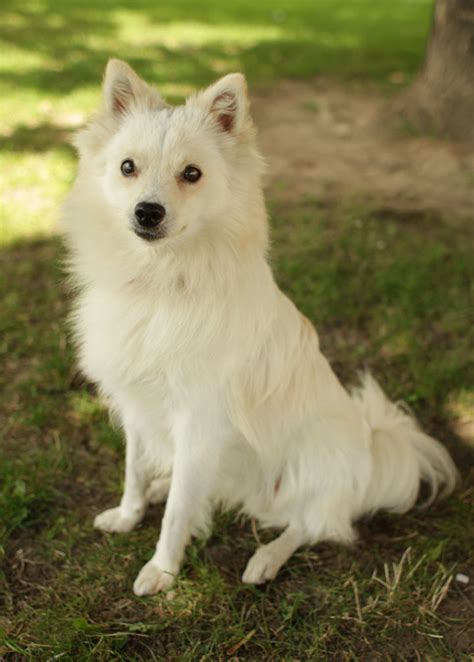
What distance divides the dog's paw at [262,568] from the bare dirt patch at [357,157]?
125 inches

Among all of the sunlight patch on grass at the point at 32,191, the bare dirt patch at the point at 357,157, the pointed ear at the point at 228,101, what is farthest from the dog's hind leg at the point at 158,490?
the bare dirt patch at the point at 357,157

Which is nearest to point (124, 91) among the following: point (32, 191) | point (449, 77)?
point (32, 191)

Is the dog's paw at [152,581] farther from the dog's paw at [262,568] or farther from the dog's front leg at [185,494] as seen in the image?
the dog's paw at [262,568]

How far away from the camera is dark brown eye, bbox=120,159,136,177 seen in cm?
216

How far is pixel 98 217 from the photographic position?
7.39ft

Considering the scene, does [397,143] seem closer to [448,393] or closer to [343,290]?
[343,290]

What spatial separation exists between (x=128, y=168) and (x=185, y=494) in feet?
3.85

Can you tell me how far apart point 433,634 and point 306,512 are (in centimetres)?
65

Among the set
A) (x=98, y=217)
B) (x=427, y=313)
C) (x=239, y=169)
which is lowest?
(x=427, y=313)

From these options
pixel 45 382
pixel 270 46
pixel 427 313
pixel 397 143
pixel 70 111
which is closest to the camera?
pixel 45 382

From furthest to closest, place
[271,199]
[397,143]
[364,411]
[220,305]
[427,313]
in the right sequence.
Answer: [397,143]
[271,199]
[427,313]
[364,411]
[220,305]

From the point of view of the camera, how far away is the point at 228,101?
2.25 meters

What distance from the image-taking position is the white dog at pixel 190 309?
7.12 ft

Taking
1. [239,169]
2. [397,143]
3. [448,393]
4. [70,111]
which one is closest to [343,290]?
[448,393]
